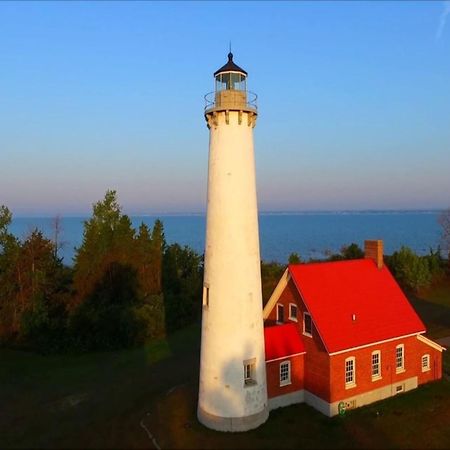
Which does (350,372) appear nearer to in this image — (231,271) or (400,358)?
(400,358)

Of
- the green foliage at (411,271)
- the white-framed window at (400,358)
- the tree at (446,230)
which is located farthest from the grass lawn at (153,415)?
the tree at (446,230)

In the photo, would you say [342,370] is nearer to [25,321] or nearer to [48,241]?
[25,321]

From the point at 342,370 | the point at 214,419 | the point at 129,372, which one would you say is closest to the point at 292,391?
the point at 342,370

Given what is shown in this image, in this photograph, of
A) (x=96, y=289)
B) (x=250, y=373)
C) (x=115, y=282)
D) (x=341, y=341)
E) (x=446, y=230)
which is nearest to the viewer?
(x=250, y=373)

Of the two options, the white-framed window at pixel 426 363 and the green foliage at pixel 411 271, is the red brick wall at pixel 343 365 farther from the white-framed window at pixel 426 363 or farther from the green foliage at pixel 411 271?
the green foliage at pixel 411 271

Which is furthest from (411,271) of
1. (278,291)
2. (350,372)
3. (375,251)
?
(350,372)

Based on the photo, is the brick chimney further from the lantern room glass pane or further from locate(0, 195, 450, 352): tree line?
locate(0, 195, 450, 352): tree line

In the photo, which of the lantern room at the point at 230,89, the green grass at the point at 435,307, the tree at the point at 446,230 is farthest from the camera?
the tree at the point at 446,230
